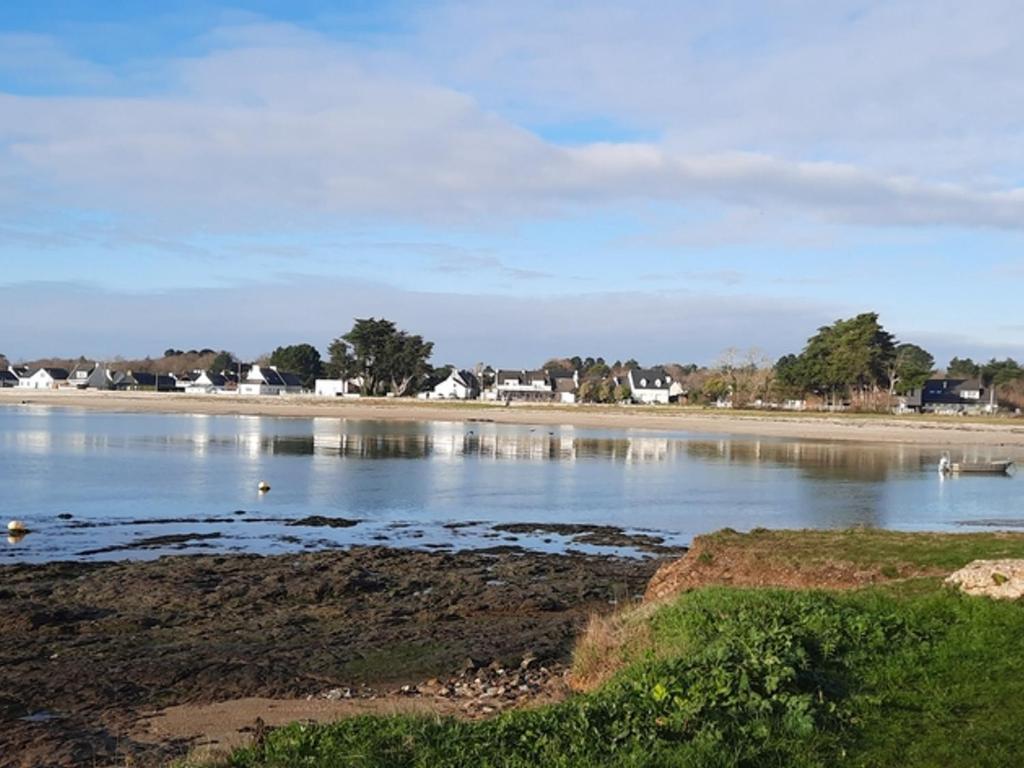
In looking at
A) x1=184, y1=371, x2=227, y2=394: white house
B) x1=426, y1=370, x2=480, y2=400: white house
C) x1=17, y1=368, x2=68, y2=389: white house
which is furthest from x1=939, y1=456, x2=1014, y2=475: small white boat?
x1=17, y1=368, x2=68, y2=389: white house

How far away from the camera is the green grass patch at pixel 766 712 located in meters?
6.76

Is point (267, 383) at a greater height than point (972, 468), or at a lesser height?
greater

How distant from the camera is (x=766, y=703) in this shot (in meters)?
7.61

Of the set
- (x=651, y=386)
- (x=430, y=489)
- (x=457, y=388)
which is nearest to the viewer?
(x=430, y=489)

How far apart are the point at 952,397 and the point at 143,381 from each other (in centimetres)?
11814

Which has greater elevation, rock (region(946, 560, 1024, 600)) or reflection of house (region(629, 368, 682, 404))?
reflection of house (region(629, 368, 682, 404))

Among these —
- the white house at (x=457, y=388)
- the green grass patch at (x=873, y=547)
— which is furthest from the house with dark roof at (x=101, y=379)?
the green grass patch at (x=873, y=547)

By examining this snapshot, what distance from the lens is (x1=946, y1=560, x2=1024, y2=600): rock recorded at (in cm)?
1156

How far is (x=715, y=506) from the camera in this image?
1375 inches

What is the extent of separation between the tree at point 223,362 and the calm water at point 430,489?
345ft

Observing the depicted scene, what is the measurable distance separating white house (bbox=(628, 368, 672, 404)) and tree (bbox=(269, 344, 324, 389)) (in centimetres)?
4618

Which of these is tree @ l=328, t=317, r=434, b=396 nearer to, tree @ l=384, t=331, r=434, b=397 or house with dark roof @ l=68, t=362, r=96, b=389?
tree @ l=384, t=331, r=434, b=397

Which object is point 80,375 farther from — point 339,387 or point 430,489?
point 430,489

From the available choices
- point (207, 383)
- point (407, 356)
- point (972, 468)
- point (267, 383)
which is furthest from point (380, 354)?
point (972, 468)
